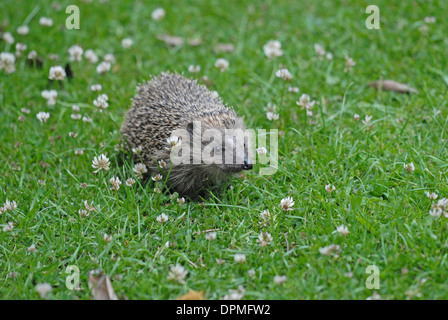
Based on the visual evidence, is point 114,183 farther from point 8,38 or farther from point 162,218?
point 8,38

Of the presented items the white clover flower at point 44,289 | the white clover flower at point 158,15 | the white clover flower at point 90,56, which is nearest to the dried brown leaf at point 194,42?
the white clover flower at point 158,15

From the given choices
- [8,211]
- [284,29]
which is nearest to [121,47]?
[284,29]

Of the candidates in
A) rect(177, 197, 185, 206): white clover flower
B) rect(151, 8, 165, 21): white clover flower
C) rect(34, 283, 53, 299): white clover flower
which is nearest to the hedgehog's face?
rect(177, 197, 185, 206): white clover flower

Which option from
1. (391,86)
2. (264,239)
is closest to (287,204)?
(264,239)

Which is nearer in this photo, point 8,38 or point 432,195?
point 432,195

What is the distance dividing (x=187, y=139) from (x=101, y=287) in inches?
78.3

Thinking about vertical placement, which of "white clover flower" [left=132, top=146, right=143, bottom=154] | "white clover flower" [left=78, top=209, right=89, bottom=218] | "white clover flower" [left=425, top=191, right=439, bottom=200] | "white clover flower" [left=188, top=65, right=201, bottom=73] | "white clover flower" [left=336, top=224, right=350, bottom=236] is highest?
"white clover flower" [left=188, top=65, right=201, bottom=73]

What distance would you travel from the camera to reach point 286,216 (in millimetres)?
4918

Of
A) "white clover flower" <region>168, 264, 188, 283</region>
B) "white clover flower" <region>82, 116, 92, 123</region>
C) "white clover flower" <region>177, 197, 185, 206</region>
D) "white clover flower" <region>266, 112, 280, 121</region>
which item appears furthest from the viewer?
"white clover flower" <region>82, 116, 92, 123</region>

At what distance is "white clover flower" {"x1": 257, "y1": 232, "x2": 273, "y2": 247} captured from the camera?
180 inches

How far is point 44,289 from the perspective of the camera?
13.5 ft

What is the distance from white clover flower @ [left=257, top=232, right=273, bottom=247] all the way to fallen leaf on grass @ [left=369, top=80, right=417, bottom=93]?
11.2 ft

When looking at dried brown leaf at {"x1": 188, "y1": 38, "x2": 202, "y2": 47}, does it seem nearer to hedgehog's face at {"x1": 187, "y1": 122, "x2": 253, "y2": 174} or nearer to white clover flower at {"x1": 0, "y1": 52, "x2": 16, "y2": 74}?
white clover flower at {"x1": 0, "y1": 52, "x2": 16, "y2": 74}

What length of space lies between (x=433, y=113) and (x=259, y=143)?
2.27m
